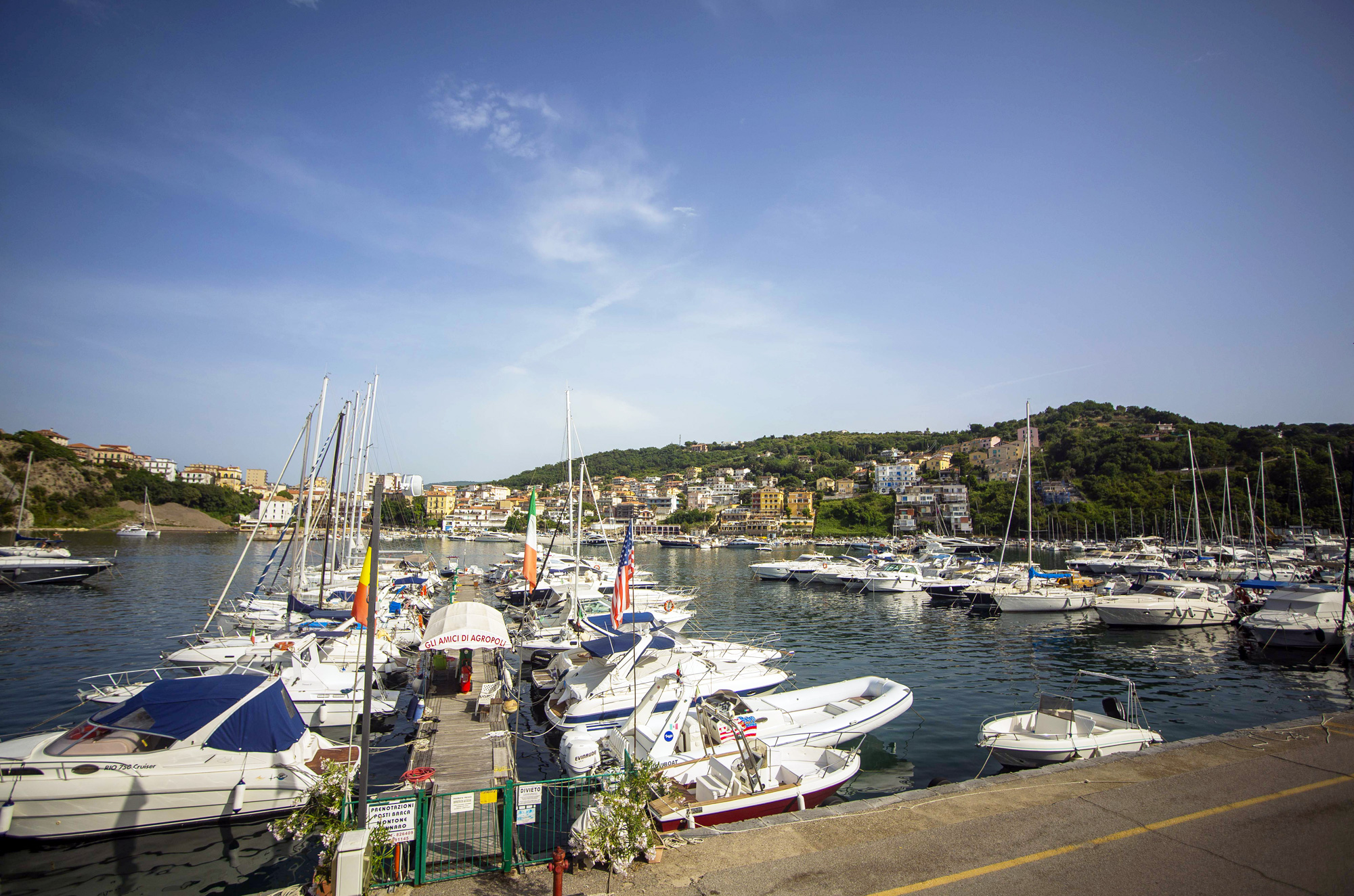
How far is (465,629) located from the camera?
595 inches

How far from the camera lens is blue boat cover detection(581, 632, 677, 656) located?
15.1 meters

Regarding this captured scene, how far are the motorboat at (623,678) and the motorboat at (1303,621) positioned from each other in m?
20.7

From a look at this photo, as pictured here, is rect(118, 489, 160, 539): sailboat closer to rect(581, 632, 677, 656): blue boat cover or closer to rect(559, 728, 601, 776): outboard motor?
rect(581, 632, 677, 656): blue boat cover

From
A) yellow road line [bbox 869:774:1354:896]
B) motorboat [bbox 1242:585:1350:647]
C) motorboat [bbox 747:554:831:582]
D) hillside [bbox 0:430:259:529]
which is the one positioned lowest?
motorboat [bbox 747:554:831:582]

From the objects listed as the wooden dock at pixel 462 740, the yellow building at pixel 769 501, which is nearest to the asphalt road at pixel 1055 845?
the wooden dock at pixel 462 740

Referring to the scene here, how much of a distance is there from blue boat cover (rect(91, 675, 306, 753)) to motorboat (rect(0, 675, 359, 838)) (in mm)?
12

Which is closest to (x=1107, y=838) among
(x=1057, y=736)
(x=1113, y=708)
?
(x=1057, y=736)

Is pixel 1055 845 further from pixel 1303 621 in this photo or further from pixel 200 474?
pixel 200 474

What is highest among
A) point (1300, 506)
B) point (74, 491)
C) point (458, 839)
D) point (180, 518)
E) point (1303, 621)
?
point (74, 491)

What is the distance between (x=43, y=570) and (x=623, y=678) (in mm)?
44254

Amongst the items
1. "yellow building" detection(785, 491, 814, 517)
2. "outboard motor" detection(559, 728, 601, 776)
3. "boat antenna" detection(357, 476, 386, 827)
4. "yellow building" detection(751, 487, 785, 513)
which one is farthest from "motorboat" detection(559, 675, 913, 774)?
"yellow building" detection(751, 487, 785, 513)

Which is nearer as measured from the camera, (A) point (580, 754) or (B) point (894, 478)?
(A) point (580, 754)

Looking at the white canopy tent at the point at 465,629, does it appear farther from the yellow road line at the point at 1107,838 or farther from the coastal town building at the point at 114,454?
the coastal town building at the point at 114,454

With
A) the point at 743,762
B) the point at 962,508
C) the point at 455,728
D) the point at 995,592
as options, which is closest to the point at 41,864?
the point at 455,728
